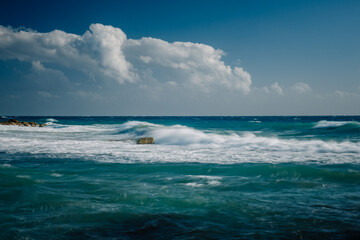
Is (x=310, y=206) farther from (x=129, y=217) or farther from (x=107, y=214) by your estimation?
(x=107, y=214)

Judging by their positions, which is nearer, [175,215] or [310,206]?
[175,215]

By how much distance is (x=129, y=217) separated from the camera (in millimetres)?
4988

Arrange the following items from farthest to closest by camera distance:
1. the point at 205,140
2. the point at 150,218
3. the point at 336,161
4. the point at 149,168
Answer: the point at 205,140, the point at 336,161, the point at 149,168, the point at 150,218

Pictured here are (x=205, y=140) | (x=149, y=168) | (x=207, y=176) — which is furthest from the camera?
(x=205, y=140)

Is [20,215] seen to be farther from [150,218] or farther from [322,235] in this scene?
[322,235]

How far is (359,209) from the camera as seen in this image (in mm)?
5301

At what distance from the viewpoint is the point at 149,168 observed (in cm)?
966

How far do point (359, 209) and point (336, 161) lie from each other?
247 inches

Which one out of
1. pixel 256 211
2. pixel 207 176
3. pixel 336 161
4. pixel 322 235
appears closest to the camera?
pixel 322 235

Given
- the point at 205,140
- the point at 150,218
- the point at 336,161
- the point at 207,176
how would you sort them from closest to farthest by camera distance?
the point at 150,218 < the point at 207,176 < the point at 336,161 < the point at 205,140

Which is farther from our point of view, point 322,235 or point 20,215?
point 20,215

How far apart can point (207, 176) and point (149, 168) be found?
7.42ft

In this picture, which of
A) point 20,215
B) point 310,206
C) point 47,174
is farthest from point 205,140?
point 20,215

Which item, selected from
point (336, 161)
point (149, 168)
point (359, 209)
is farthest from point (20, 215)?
point (336, 161)
